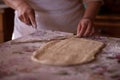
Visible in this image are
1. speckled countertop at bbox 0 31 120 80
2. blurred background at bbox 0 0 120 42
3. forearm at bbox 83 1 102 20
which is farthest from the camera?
blurred background at bbox 0 0 120 42

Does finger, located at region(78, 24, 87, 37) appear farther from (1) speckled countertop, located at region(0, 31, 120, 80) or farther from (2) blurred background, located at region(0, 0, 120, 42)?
(2) blurred background, located at region(0, 0, 120, 42)

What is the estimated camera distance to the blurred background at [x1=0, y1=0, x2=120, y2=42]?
6.64 feet

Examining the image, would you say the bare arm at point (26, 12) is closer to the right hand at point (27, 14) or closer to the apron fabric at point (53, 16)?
the right hand at point (27, 14)

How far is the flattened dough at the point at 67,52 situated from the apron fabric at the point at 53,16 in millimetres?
224

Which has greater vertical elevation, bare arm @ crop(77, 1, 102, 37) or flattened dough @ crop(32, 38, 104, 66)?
bare arm @ crop(77, 1, 102, 37)

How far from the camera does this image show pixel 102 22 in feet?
6.82

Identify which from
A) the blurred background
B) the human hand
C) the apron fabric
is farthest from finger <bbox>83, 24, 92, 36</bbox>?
the blurred background

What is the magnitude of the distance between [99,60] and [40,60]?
0.17m

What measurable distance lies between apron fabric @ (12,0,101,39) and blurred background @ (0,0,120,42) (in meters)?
0.88

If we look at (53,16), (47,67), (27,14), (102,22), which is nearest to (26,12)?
(27,14)

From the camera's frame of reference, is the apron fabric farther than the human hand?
Yes

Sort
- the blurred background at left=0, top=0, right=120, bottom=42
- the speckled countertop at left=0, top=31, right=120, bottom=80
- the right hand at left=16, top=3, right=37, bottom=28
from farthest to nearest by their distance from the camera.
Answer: the blurred background at left=0, top=0, right=120, bottom=42
the right hand at left=16, top=3, right=37, bottom=28
the speckled countertop at left=0, top=31, right=120, bottom=80

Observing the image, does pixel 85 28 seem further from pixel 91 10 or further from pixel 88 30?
pixel 91 10

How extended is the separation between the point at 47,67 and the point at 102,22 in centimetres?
150
